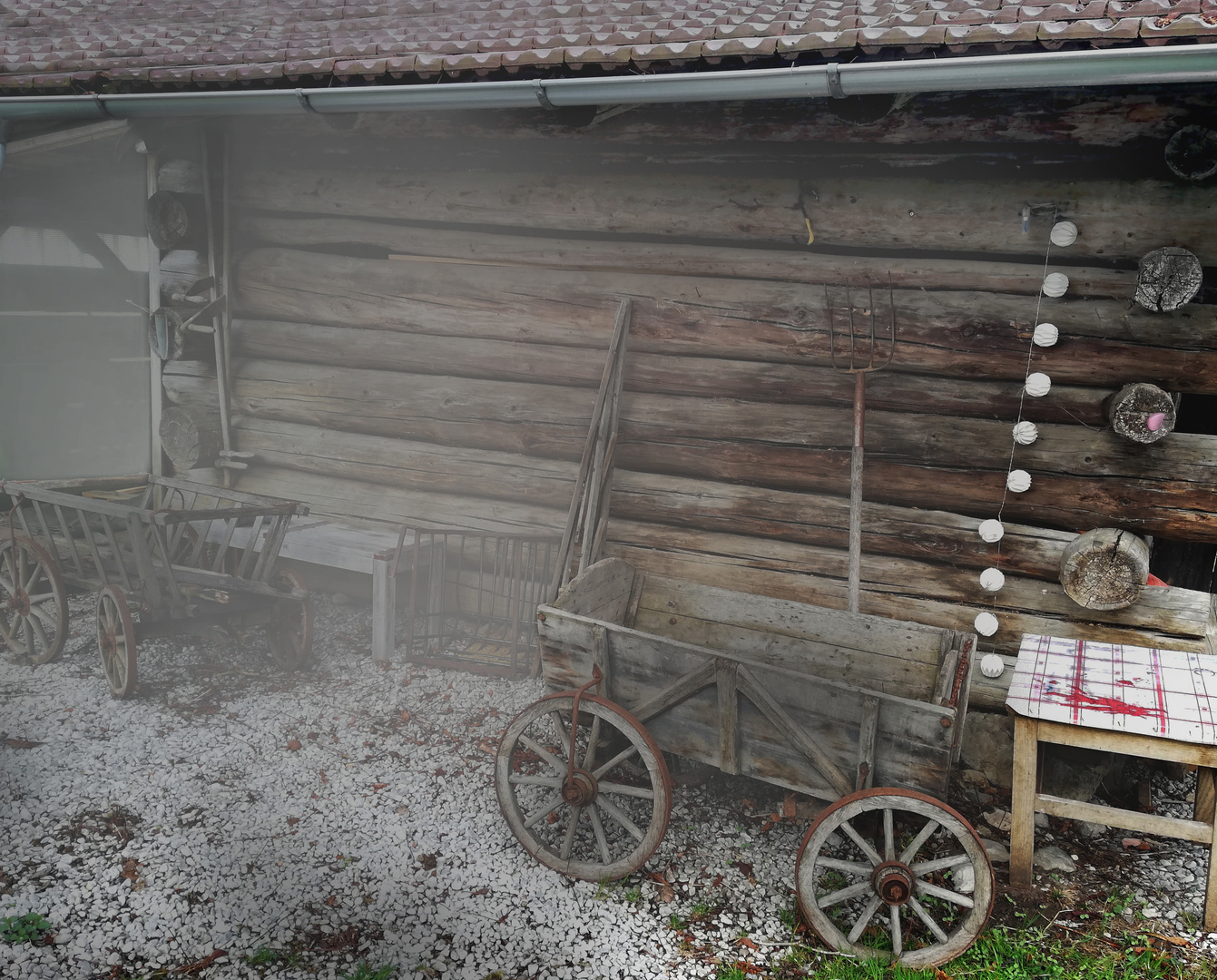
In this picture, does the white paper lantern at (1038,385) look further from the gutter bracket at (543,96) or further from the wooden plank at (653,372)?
the gutter bracket at (543,96)

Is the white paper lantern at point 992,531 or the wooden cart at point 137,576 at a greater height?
the white paper lantern at point 992,531

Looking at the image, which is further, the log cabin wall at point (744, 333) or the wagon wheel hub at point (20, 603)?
the wagon wheel hub at point (20, 603)

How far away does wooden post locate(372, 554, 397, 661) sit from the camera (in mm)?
5609

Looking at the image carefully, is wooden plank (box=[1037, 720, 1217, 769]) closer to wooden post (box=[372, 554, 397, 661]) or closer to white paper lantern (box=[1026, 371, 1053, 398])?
white paper lantern (box=[1026, 371, 1053, 398])

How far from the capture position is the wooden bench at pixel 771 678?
3207 mm

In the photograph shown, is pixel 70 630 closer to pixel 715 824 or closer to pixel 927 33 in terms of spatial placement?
pixel 715 824

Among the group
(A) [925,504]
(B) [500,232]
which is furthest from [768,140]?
(A) [925,504]

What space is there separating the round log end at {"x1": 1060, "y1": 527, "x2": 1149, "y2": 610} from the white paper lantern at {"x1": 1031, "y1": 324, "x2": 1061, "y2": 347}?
102 centimetres

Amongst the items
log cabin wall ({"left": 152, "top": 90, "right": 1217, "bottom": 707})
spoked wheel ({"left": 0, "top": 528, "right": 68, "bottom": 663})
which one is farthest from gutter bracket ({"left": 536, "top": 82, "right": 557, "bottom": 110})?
spoked wheel ({"left": 0, "top": 528, "right": 68, "bottom": 663})

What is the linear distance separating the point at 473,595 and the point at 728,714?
307 cm

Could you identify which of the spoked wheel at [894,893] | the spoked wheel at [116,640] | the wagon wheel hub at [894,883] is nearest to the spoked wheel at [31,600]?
the spoked wheel at [116,640]

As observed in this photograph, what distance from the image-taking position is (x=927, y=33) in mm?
3600

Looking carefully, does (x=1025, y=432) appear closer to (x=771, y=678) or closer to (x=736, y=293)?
(x=736, y=293)

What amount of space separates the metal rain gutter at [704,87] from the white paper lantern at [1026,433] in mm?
1639
